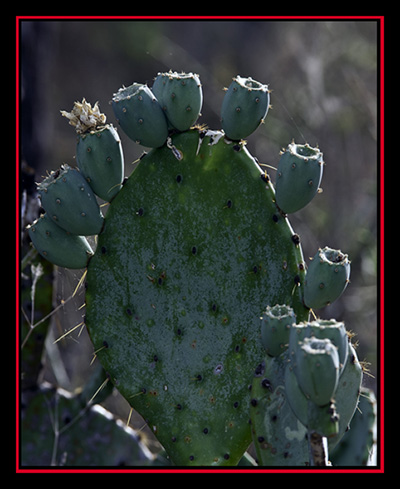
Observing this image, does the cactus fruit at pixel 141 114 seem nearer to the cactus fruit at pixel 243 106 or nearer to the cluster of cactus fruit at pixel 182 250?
the cluster of cactus fruit at pixel 182 250

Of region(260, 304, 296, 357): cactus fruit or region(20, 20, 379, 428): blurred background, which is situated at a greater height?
region(260, 304, 296, 357): cactus fruit

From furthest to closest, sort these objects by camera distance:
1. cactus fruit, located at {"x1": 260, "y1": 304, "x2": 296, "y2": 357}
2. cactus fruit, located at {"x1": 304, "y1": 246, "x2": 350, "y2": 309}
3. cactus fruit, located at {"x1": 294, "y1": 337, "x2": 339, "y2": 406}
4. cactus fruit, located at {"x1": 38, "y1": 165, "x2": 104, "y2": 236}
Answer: cactus fruit, located at {"x1": 38, "y1": 165, "x2": 104, "y2": 236} < cactus fruit, located at {"x1": 304, "y1": 246, "x2": 350, "y2": 309} < cactus fruit, located at {"x1": 260, "y1": 304, "x2": 296, "y2": 357} < cactus fruit, located at {"x1": 294, "y1": 337, "x2": 339, "y2": 406}

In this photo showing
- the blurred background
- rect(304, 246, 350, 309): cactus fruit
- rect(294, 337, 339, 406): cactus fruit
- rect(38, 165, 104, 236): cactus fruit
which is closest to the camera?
rect(294, 337, 339, 406): cactus fruit

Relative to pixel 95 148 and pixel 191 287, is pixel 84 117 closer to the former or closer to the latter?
pixel 95 148

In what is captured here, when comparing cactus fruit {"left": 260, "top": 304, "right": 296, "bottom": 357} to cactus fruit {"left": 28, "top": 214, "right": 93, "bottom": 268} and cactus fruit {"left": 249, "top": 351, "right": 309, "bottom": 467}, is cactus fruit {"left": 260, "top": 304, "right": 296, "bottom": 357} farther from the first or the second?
cactus fruit {"left": 28, "top": 214, "right": 93, "bottom": 268}

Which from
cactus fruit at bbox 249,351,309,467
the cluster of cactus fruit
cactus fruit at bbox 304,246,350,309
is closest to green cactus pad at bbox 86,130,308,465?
the cluster of cactus fruit

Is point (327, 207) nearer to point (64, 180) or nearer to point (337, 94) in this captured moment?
point (337, 94)

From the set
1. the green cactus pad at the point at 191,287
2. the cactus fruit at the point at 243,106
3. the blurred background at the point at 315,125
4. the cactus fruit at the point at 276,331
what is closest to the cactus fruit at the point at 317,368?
the cactus fruit at the point at 276,331
